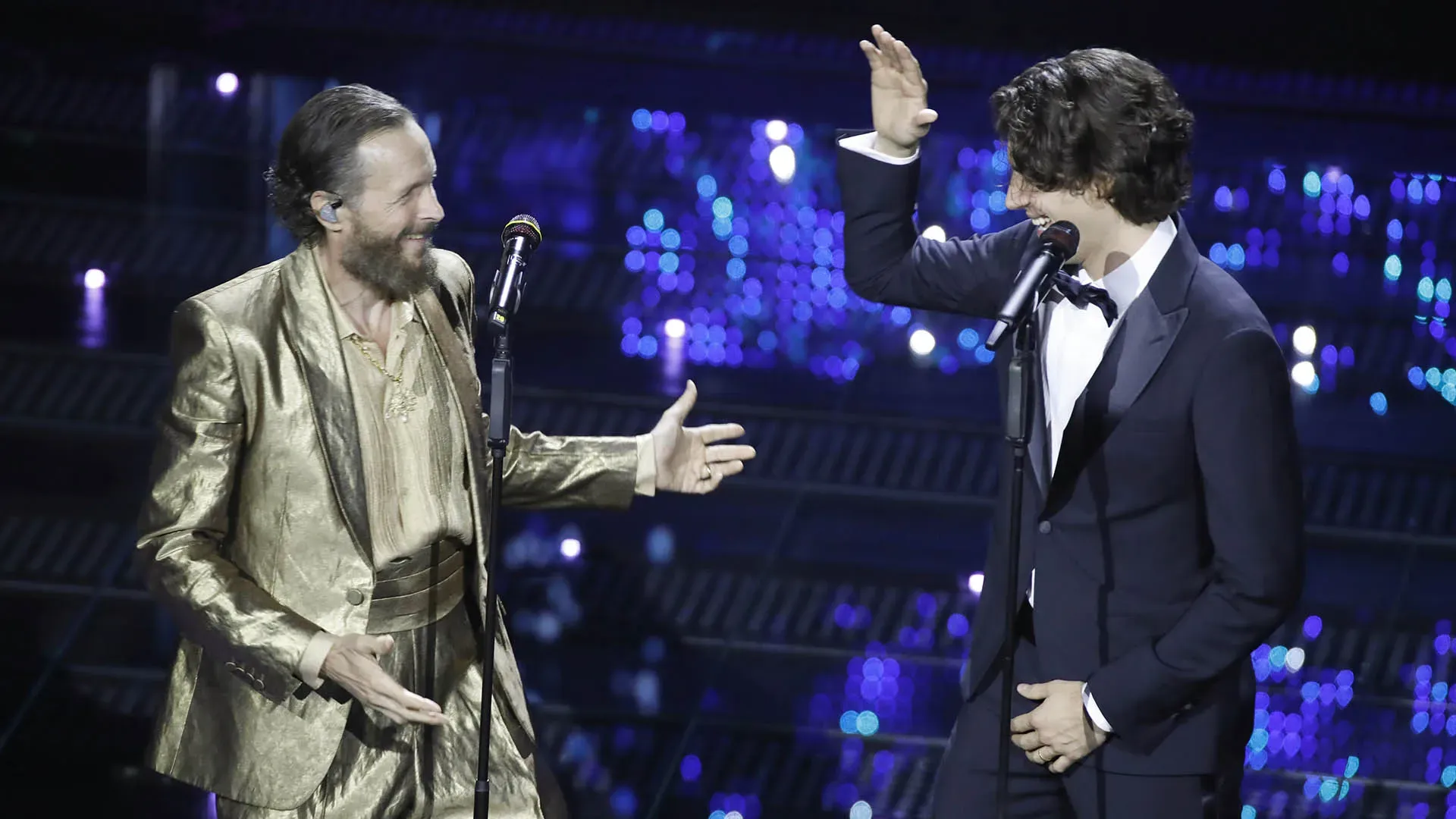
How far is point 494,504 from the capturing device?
242 centimetres

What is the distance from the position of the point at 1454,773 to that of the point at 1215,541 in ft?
6.66

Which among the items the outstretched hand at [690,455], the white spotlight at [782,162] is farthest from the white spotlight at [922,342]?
the outstretched hand at [690,455]

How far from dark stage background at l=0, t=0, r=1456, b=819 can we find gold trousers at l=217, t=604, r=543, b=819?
38.5 inches

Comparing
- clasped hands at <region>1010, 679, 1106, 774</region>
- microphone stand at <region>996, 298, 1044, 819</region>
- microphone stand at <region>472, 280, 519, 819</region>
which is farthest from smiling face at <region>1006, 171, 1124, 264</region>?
microphone stand at <region>472, 280, 519, 819</region>

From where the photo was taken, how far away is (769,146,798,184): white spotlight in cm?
689

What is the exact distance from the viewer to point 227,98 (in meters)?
7.37

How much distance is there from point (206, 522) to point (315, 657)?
249 mm

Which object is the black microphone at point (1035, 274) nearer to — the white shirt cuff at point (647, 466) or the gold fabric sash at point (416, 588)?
the white shirt cuff at point (647, 466)

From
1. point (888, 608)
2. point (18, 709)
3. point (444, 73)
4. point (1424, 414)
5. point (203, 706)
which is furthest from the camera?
point (444, 73)

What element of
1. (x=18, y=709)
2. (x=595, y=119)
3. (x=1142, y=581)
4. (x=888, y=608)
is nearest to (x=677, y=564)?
(x=888, y=608)

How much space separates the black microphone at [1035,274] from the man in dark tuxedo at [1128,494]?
0.13 metres

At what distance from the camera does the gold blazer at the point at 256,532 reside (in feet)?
8.07

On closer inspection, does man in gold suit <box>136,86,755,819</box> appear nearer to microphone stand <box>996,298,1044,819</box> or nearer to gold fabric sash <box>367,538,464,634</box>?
gold fabric sash <box>367,538,464,634</box>

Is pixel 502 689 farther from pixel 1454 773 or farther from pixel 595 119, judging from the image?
pixel 595 119
